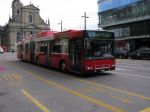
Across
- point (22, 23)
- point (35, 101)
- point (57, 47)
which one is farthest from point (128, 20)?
point (22, 23)

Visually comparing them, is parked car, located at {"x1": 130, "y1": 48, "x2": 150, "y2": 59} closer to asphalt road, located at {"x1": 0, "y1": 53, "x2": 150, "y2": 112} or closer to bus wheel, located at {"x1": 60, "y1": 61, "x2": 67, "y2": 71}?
bus wheel, located at {"x1": 60, "y1": 61, "x2": 67, "y2": 71}

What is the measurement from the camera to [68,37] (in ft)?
60.8

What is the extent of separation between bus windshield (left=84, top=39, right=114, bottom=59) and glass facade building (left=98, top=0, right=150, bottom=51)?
3890 centimetres

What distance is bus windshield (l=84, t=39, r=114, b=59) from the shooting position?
54.2 ft

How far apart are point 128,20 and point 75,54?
147 ft

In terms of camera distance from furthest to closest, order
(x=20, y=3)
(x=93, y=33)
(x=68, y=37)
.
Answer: (x=20, y=3) → (x=68, y=37) → (x=93, y=33)

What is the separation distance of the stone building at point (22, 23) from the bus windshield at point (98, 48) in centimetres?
10160

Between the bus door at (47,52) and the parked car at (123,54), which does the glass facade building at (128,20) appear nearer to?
the parked car at (123,54)

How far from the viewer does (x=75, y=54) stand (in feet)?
57.6

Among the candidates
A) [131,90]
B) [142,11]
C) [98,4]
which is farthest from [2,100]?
[98,4]

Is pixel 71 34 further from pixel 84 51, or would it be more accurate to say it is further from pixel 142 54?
pixel 142 54

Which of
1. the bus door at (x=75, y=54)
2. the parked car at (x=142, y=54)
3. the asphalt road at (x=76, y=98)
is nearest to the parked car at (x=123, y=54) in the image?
the parked car at (x=142, y=54)

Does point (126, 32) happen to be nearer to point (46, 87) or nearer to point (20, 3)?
point (46, 87)

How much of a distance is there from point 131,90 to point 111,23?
5580 cm
